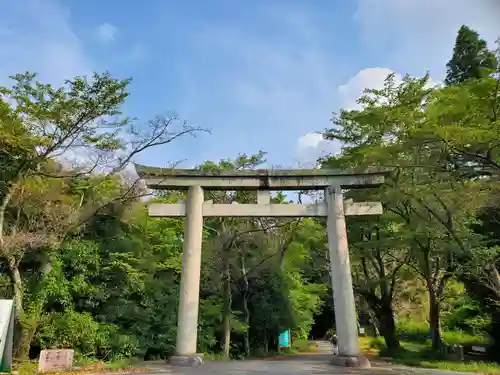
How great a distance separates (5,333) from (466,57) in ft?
76.7

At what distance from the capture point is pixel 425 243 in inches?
680

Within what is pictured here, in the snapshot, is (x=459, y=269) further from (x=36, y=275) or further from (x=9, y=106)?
(x=9, y=106)

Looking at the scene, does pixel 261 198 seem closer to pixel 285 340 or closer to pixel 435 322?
pixel 435 322

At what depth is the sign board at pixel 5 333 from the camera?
1041 cm

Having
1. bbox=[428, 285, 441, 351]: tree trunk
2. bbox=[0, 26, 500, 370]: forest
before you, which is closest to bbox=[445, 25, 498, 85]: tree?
bbox=[0, 26, 500, 370]: forest

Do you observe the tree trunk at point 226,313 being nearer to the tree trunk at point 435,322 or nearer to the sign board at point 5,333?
the tree trunk at point 435,322

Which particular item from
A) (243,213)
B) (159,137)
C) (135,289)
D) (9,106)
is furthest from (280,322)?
(9,106)

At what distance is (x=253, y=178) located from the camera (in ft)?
46.3

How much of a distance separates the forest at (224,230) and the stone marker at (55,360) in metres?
1.54

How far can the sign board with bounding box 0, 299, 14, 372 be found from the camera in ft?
34.2

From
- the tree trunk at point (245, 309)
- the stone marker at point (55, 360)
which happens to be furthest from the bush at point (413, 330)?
the stone marker at point (55, 360)

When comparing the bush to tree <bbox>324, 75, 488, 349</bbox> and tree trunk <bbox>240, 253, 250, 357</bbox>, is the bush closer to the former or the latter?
tree <bbox>324, 75, 488, 349</bbox>

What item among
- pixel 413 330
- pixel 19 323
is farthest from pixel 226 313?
pixel 413 330

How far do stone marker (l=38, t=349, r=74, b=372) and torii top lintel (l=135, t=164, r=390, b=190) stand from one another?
5640 millimetres
